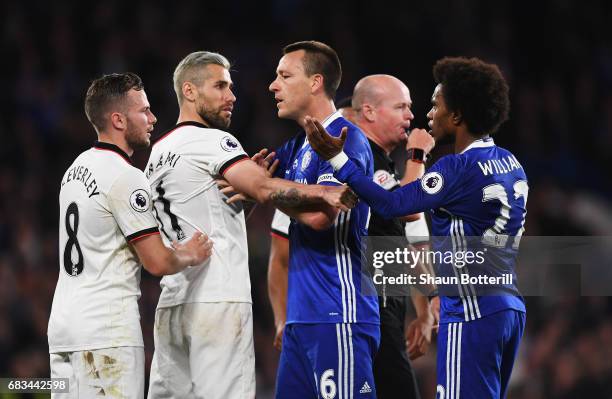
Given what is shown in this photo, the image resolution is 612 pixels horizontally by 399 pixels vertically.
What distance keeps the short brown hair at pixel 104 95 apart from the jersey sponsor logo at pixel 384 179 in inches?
69.1

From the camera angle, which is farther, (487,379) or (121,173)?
(121,173)

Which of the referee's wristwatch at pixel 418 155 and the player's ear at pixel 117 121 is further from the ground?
the player's ear at pixel 117 121

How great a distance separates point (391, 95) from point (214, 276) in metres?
2.19

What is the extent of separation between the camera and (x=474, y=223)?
503cm

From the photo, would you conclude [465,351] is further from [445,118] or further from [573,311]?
[573,311]

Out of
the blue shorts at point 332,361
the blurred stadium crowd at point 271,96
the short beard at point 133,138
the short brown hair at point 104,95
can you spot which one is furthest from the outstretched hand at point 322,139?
the blurred stadium crowd at point 271,96

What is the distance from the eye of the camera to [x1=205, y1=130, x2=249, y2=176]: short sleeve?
208 inches

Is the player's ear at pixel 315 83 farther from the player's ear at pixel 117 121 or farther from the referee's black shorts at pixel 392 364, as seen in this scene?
the referee's black shorts at pixel 392 364

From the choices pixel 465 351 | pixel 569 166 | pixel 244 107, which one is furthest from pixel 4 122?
pixel 465 351

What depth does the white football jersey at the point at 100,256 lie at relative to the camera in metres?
5.10

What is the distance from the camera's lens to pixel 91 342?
5070 mm

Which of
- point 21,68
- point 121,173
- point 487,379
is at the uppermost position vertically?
point 21,68

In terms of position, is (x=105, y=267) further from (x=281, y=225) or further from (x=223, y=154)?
(x=281, y=225)

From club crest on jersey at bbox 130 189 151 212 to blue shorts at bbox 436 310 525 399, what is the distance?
1800 mm
